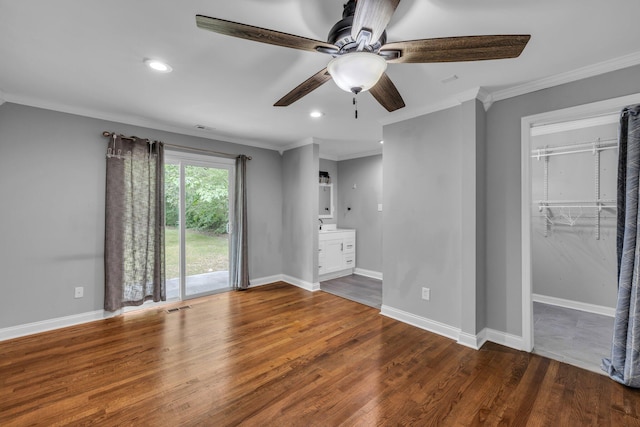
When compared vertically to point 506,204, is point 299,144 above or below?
above

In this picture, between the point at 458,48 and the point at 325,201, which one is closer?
the point at 458,48

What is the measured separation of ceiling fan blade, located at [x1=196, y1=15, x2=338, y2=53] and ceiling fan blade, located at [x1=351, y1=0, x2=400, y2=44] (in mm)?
229

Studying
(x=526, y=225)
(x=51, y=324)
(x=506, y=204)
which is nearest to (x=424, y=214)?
(x=506, y=204)

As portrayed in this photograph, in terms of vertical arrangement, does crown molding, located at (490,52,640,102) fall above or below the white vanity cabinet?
above

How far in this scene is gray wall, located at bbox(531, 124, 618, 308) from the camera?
11.7 ft

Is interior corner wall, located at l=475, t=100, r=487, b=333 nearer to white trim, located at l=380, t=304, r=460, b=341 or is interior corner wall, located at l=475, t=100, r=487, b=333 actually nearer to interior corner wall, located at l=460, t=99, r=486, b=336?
interior corner wall, located at l=460, t=99, r=486, b=336

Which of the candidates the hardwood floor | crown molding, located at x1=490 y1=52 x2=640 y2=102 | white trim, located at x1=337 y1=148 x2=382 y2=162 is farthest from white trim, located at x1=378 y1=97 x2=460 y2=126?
the hardwood floor

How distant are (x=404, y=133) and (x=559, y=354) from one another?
2678mm

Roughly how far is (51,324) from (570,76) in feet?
18.6

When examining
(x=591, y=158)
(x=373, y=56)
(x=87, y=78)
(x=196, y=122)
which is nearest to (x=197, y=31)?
(x=373, y=56)

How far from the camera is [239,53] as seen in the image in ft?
6.91

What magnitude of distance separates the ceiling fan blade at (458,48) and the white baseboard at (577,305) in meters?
3.85

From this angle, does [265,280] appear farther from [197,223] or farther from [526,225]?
[526,225]

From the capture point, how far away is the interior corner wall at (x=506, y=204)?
2.70m
